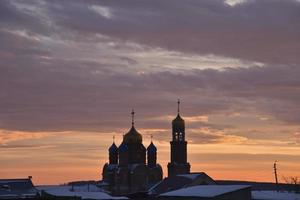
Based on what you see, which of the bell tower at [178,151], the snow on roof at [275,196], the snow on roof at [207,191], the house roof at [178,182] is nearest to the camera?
the snow on roof at [207,191]

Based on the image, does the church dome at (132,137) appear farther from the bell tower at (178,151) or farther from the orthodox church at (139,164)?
the bell tower at (178,151)

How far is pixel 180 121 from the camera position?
112 meters

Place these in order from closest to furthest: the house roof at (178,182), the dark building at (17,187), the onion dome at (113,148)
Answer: the dark building at (17,187) → the house roof at (178,182) → the onion dome at (113,148)

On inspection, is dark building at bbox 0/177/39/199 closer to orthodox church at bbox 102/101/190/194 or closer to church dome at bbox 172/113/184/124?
orthodox church at bbox 102/101/190/194

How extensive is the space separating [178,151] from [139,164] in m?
6.28

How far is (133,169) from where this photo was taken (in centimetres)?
11212

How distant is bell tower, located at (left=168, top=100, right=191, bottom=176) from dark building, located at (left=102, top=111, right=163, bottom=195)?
3826mm

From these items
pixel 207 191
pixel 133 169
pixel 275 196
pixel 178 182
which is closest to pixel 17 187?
pixel 178 182

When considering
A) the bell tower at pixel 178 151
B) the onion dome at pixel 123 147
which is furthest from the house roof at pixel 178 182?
the onion dome at pixel 123 147

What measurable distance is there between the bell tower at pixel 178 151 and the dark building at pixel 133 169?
3.83m

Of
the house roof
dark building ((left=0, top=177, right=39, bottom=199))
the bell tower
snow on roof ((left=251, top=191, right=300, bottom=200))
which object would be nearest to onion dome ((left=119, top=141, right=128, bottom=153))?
the bell tower

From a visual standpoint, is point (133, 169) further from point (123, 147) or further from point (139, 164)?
point (123, 147)

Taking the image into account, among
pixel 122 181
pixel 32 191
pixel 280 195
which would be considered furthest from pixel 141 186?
pixel 280 195

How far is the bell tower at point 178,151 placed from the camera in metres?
110
